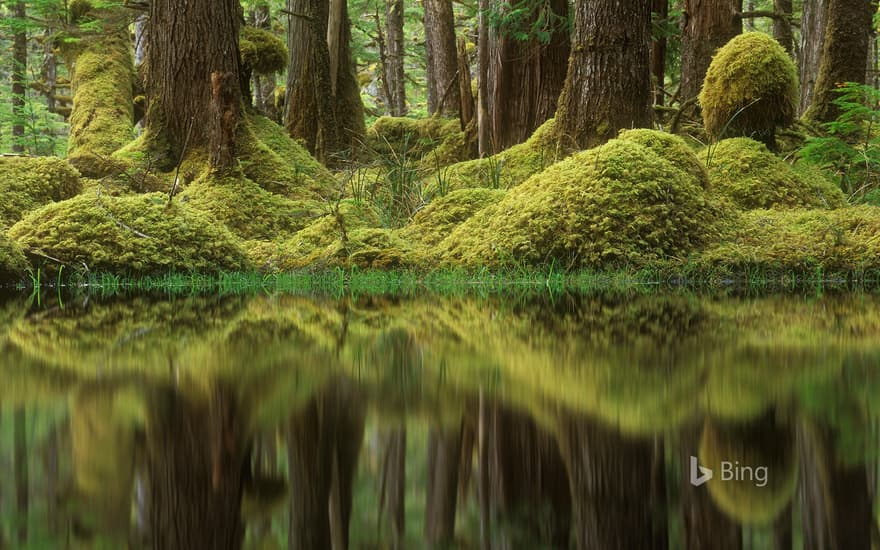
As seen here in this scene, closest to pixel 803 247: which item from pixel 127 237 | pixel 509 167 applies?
pixel 509 167

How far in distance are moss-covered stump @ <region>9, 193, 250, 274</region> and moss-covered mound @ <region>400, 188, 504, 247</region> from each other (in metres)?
1.52

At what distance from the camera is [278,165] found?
837 centimetres

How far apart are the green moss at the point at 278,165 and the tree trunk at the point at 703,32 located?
494cm

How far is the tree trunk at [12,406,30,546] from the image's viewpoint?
124 centimetres

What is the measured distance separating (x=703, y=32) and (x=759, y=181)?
3778mm

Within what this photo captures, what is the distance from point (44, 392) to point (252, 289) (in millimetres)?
3731

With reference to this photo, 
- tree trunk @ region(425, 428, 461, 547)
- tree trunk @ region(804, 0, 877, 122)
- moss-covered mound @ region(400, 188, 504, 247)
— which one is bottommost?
tree trunk @ region(425, 428, 461, 547)

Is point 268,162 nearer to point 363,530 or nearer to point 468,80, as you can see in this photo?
point 468,80

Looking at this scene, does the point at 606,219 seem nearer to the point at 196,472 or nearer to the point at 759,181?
the point at 759,181

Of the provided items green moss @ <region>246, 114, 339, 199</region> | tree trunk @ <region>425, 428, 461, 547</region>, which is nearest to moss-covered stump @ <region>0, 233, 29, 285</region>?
green moss @ <region>246, 114, 339, 199</region>

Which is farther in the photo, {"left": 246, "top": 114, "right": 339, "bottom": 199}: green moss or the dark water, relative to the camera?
{"left": 246, "top": 114, "right": 339, "bottom": 199}: green moss

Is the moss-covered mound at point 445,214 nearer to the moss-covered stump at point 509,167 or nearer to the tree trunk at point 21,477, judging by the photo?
the moss-covered stump at point 509,167

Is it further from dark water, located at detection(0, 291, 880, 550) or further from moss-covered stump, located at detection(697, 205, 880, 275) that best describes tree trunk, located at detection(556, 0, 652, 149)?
dark water, located at detection(0, 291, 880, 550)

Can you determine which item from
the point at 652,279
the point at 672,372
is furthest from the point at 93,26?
the point at 672,372
